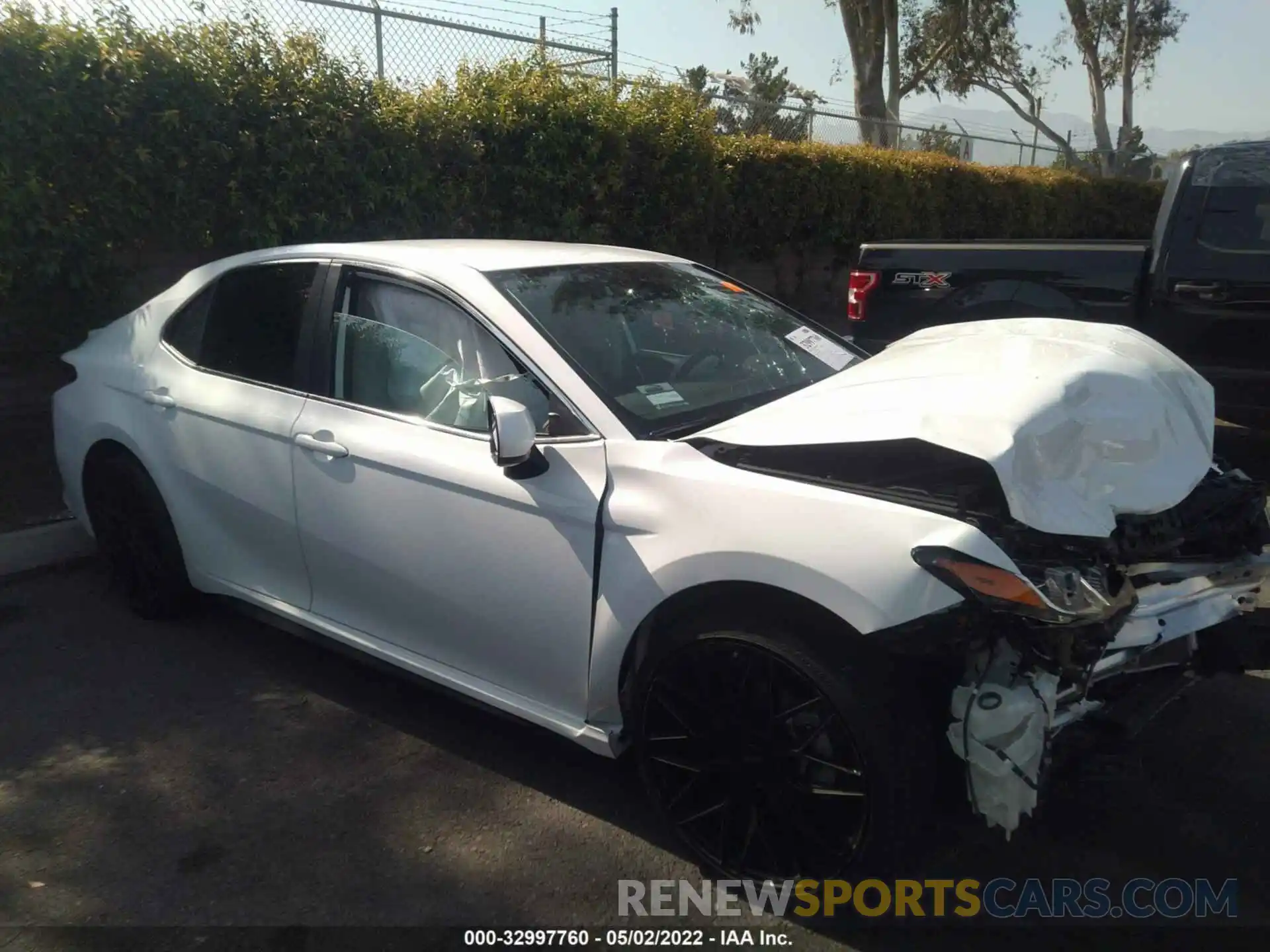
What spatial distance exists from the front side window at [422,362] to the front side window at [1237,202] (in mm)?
5326

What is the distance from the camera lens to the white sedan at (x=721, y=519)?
7.88 feet

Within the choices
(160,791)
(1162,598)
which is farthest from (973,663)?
(160,791)

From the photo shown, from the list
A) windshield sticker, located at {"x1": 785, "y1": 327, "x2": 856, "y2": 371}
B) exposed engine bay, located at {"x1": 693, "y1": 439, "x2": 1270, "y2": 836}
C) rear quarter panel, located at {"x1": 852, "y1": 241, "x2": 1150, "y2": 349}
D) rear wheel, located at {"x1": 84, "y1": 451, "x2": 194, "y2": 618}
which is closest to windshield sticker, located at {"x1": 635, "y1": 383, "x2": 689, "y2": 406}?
exposed engine bay, located at {"x1": 693, "y1": 439, "x2": 1270, "y2": 836}

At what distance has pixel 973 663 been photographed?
2.44m

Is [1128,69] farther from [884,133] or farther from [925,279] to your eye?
[925,279]

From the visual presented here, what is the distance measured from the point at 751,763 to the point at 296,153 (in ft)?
17.6

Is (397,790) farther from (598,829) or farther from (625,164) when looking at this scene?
(625,164)

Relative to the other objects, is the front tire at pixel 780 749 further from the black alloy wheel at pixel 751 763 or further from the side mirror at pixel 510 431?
the side mirror at pixel 510 431

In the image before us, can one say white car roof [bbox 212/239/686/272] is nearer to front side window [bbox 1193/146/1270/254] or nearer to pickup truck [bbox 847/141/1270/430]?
pickup truck [bbox 847/141/1270/430]

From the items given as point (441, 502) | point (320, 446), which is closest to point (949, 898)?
point (441, 502)

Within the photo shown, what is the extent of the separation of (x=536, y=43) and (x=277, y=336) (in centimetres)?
592

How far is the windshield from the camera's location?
123 inches

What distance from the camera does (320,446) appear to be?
11.2 feet

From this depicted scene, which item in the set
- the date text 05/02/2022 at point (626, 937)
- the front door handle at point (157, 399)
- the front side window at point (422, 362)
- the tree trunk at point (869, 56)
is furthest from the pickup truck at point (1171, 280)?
the tree trunk at point (869, 56)
